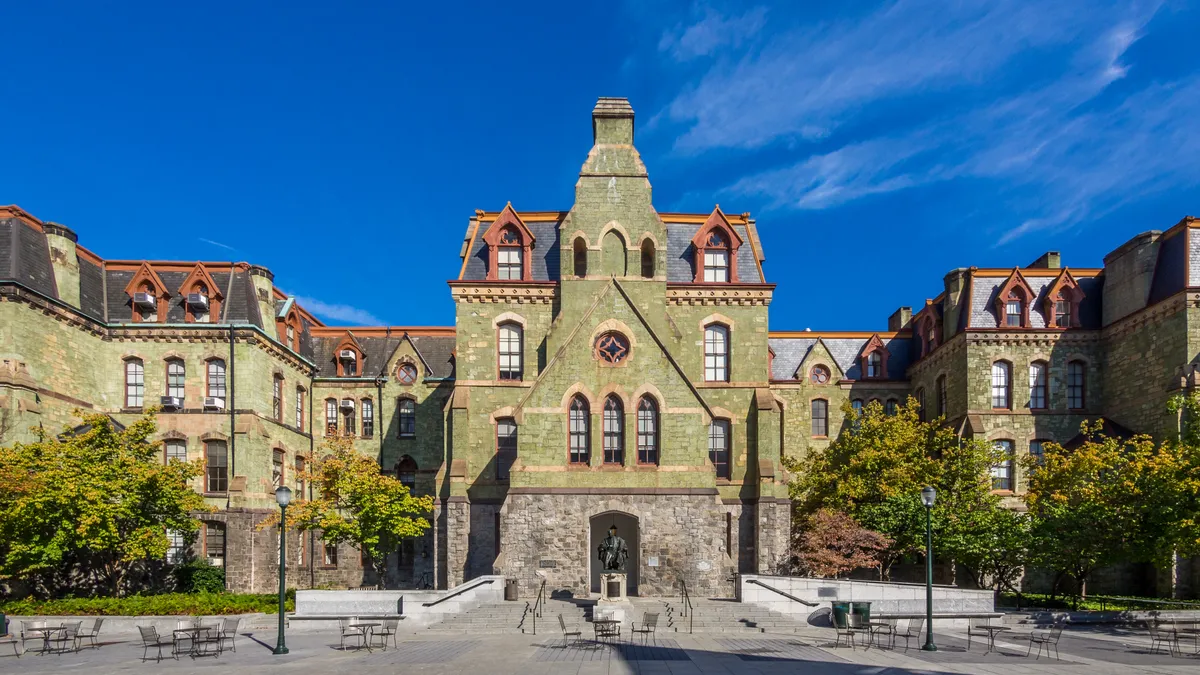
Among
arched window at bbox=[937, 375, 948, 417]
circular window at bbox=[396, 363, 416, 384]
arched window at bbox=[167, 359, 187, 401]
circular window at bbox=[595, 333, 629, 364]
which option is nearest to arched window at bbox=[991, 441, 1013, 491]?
arched window at bbox=[937, 375, 948, 417]

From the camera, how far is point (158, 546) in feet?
95.2

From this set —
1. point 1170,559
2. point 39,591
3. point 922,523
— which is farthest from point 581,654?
point 39,591

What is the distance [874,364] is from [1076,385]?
10.5 meters

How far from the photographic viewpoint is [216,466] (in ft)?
113

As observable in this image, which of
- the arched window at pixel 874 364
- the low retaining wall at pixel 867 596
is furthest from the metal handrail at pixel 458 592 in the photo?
the arched window at pixel 874 364

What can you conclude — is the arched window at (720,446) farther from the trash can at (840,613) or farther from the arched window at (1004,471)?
the arched window at (1004,471)

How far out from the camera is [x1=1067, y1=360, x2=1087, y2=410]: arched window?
37469 millimetres

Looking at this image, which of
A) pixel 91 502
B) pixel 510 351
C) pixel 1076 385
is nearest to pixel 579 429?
pixel 510 351

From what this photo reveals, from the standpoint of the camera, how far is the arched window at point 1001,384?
124 feet

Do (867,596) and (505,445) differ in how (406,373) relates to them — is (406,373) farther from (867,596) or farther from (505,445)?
(867,596)

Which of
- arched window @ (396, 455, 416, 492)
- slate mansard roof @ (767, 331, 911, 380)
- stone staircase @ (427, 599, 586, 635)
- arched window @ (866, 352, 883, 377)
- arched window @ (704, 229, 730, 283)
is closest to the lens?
stone staircase @ (427, 599, 586, 635)

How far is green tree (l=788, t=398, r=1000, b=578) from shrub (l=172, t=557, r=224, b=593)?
957 inches

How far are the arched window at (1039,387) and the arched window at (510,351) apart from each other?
77.1 feet

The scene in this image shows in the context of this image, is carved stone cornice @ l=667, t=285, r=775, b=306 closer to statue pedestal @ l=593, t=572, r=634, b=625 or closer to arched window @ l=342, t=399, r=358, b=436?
statue pedestal @ l=593, t=572, r=634, b=625
